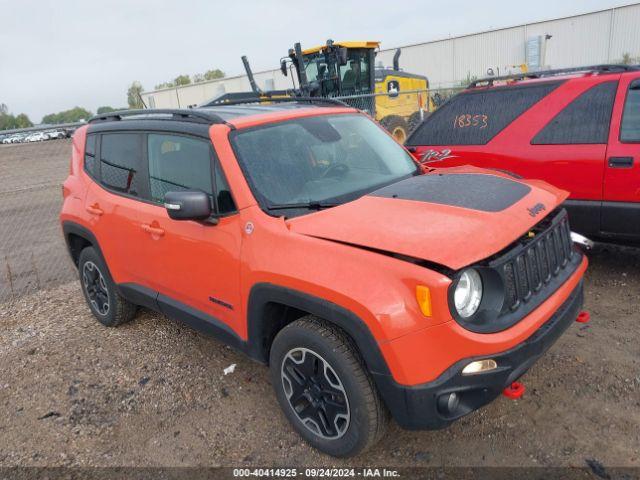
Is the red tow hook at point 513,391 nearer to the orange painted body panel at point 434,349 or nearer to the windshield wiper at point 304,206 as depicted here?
the orange painted body panel at point 434,349

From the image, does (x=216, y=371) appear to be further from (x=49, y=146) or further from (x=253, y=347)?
(x=49, y=146)

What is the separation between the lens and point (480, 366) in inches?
91.3

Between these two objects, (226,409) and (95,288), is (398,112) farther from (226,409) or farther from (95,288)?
(226,409)

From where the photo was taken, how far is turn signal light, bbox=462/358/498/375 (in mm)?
2291

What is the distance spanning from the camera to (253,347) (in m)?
2.99

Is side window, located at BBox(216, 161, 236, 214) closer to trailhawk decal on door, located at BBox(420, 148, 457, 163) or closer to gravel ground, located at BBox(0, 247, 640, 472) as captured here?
gravel ground, located at BBox(0, 247, 640, 472)

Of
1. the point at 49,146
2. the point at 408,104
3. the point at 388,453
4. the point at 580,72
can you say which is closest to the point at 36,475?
the point at 388,453

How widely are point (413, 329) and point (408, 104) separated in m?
13.3

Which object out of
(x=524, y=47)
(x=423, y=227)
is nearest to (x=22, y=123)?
(x=423, y=227)

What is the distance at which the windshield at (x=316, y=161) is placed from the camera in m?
2.99

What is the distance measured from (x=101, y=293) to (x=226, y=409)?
1.96 meters

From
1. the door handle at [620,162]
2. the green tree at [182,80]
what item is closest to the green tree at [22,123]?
the door handle at [620,162]

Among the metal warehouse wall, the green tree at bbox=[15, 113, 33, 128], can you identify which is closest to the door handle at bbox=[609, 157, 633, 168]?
the green tree at bbox=[15, 113, 33, 128]

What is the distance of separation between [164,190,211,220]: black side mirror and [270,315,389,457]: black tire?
0.82 meters
